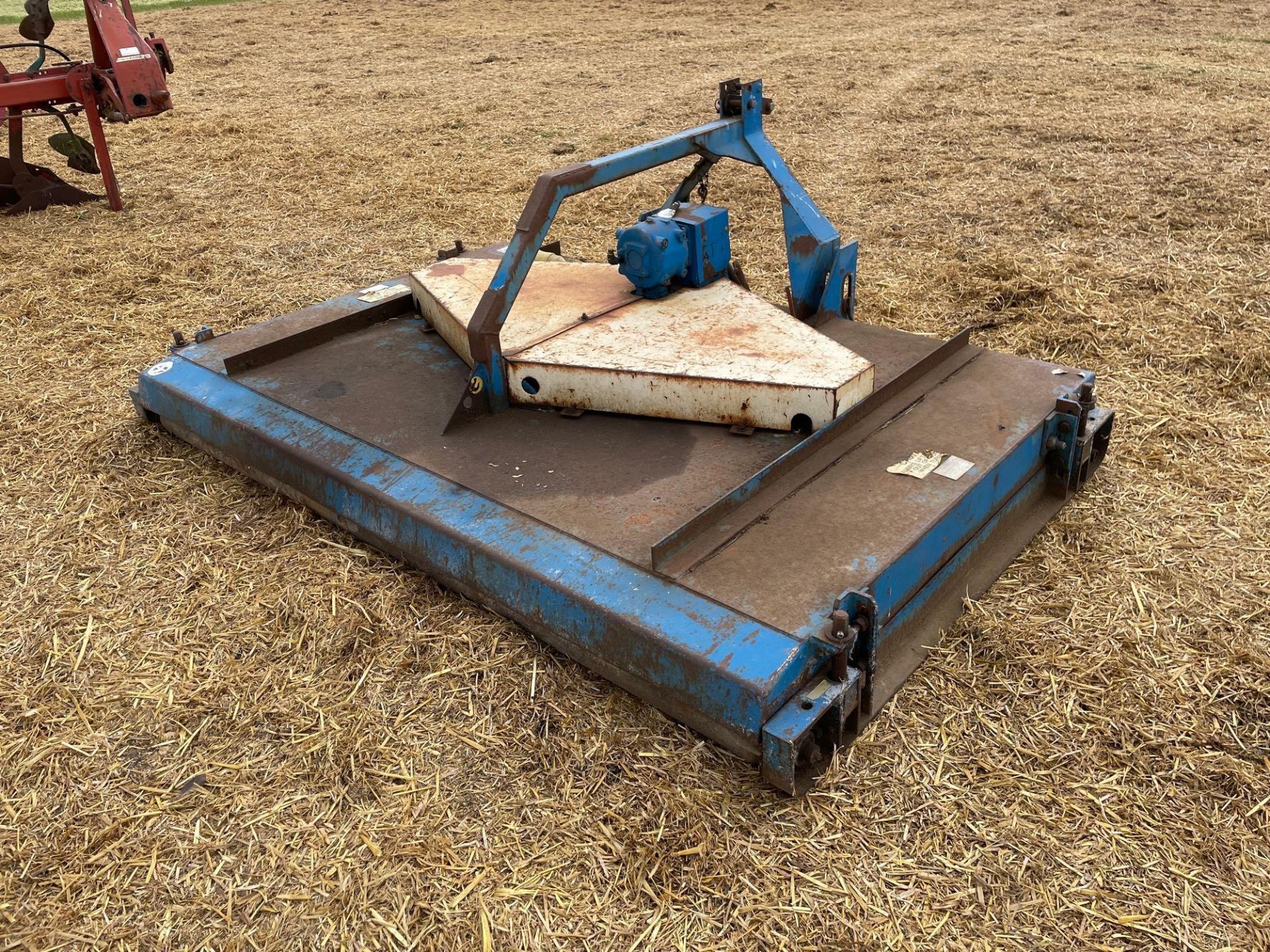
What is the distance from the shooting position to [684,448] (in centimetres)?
304

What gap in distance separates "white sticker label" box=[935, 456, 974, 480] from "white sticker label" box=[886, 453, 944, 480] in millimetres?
18

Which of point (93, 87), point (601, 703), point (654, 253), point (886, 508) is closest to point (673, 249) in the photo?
point (654, 253)

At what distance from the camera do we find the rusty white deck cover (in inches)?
118

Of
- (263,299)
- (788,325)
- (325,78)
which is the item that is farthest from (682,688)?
(325,78)

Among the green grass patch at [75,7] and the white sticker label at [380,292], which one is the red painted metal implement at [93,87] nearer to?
the white sticker label at [380,292]

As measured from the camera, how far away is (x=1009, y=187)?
6.26 meters

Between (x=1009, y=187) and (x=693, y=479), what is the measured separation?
4.45m

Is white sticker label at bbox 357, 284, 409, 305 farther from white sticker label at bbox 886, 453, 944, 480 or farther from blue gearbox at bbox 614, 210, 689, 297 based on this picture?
white sticker label at bbox 886, 453, 944, 480

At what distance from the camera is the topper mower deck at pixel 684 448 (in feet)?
7.81

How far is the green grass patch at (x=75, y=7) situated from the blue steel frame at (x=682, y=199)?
606 inches

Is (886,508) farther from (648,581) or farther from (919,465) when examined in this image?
(648,581)

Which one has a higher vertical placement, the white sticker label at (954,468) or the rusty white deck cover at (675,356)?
the rusty white deck cover at (675,356)

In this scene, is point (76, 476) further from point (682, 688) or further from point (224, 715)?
point (682, 688)

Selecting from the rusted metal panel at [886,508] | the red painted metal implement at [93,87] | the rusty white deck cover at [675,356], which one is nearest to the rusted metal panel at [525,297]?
the rusty white deck cover at [675,356]
